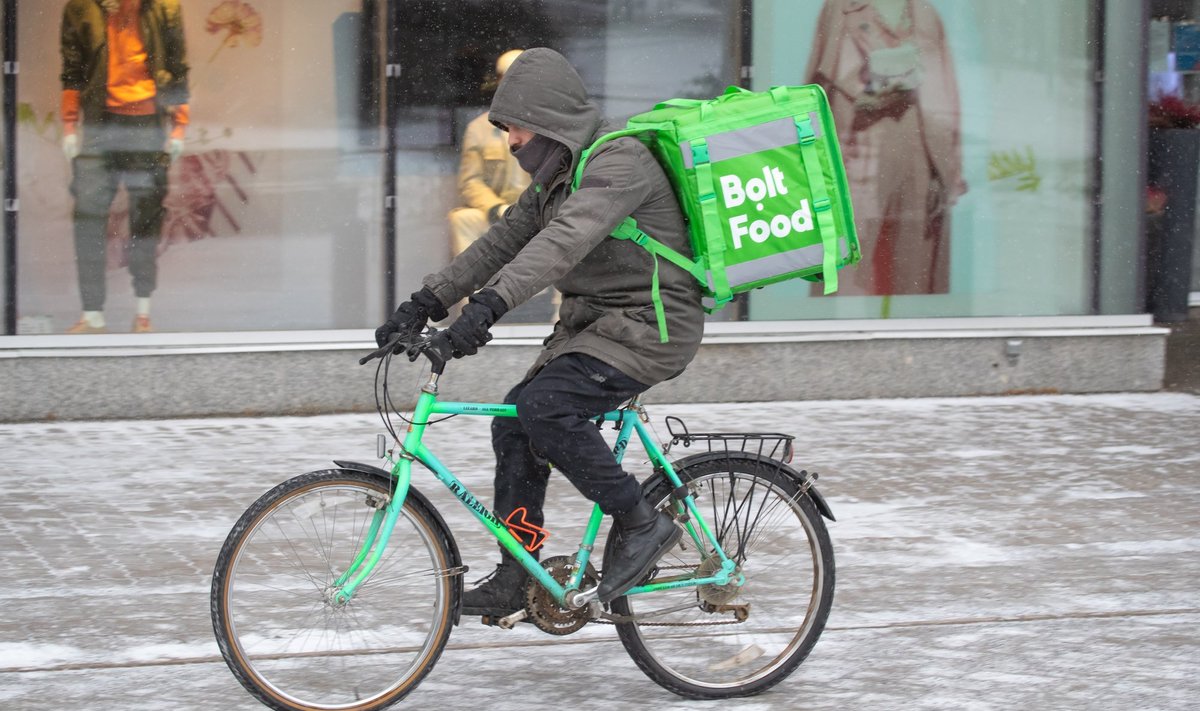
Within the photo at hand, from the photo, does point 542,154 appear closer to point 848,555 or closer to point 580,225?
point 580,225

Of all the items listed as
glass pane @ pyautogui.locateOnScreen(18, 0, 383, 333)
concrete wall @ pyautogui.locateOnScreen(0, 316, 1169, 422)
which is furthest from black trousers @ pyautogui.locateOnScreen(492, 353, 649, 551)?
glass pane @ pyautogui.locateOnScreen(18, 0, 383, 333)

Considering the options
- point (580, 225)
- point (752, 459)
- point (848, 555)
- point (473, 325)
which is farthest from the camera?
point (848, 555)

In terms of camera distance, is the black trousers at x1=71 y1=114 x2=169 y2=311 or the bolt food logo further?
the black trousers at x1=71 y1=114 x2=169 y2=311

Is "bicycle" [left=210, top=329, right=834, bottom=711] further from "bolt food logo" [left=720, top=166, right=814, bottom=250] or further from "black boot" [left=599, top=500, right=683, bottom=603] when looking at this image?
"bolt food logo" [left=720, top=166, right=814, bottom=250]

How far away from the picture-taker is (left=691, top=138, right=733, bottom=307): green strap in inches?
173

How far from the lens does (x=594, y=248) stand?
4445mm

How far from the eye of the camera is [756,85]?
32.9 ft

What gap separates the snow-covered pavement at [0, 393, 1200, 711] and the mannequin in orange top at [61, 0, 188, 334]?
108cm

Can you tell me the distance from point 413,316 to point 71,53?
18.5 ft

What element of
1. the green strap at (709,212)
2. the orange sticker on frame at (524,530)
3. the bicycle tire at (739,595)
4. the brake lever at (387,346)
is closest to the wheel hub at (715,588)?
the bicycle tire at (739,595)

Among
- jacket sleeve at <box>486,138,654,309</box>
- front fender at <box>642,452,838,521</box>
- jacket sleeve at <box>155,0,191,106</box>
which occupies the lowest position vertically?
front fender at <box>642,452,838,521</box>

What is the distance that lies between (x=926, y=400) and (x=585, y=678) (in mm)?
5535

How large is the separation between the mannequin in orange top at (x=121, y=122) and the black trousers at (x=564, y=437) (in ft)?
17.8

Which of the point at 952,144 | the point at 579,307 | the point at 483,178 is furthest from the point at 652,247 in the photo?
the point at 952,144
